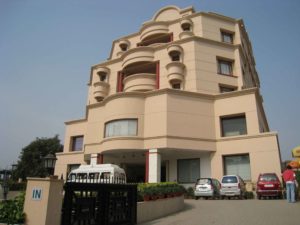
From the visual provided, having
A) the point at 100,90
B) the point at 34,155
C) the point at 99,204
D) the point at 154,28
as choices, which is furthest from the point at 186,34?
the point at 34,155

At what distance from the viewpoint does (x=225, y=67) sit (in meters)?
30.6

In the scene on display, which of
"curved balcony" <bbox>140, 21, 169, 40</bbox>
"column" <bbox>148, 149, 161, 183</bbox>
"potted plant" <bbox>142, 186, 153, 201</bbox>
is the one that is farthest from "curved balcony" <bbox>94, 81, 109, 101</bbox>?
"potted plant" <bbox>142, 186, 153, 201</bbox>

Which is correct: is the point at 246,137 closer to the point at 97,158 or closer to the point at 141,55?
the point at 97,158

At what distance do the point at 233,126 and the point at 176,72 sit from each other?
8313mm

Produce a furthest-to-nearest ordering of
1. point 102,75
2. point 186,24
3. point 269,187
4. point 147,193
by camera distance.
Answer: point 102,75 → point 186,24 → point 269,187 → point 147,193

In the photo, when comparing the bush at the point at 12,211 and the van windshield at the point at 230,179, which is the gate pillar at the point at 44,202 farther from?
the van windshield at the point at 230,179

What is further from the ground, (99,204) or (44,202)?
(44,202)

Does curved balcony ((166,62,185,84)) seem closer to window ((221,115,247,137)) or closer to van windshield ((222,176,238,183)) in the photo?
window ((221,115,247,137))

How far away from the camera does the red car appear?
1878cm

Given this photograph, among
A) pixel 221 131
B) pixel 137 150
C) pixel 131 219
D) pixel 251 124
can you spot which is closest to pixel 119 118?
pixel 137 150

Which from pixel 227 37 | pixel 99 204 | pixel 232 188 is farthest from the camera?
pixel 227 37

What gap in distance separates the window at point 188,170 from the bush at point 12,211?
19882 millimetres

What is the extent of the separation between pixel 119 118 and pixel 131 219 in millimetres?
16116

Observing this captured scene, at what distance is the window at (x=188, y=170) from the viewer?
25625 millimetres
